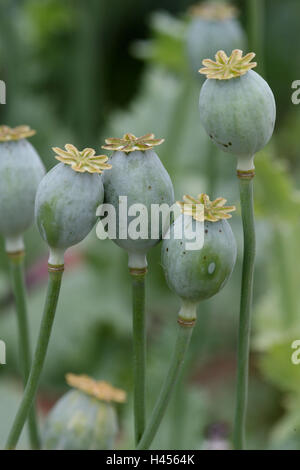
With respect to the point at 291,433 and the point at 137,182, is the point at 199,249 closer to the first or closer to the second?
the point at 137,182

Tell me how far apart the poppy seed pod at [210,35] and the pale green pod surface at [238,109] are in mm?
386

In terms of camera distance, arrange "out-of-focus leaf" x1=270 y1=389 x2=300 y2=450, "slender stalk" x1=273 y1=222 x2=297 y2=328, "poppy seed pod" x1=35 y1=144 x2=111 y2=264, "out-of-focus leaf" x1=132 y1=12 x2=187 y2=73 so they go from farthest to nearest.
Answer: "out-of-focus leaf" x1=132 y1=12 x2=187 y2=73 < "slender stalk" x1=273 y1=222 x2=297 y2=328 < "out-of-focus leaf" x1=270 y1=389 x2=300 y2=450 < "poppy seed pod" x1=35 y1=144 x2=111 y2=264

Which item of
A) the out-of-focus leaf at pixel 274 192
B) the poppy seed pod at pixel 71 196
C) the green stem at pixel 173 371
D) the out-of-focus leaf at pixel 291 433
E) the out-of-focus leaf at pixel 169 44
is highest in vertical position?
the out-of-focus leaf at pixel 169 44

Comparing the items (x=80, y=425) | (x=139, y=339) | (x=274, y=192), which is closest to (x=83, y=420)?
(x=80, y=425)

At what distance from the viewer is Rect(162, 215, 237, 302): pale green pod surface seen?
Answer: 0.41 m

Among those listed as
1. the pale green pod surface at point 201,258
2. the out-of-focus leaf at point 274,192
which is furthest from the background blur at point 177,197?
the pale green pod surface at point 201,258

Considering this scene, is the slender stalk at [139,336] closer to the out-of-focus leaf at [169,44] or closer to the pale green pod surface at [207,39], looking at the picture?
the pale green pod surface at [207,39]

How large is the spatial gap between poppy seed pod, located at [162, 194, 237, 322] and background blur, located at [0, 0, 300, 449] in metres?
0.28

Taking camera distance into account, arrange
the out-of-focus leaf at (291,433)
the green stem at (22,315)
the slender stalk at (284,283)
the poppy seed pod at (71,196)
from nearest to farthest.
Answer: the poppy seed pod at (71,196), the green stem at (22,315), the out-of-focus leaf at (291,433), the slender stalk at (284,283)

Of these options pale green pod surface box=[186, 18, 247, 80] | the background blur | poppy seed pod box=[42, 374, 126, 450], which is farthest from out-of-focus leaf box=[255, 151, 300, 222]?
poppy seed pod box=[42, 374, 126, 450]

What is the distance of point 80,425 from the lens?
546 mm

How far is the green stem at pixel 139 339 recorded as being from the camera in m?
0.45

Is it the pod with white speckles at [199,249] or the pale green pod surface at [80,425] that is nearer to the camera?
the pod with white speckles at [199,249]

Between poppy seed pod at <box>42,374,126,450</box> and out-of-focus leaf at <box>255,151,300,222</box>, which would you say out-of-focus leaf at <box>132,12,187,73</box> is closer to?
out-of-focus leaf at <box>255,151,300,222</box>
